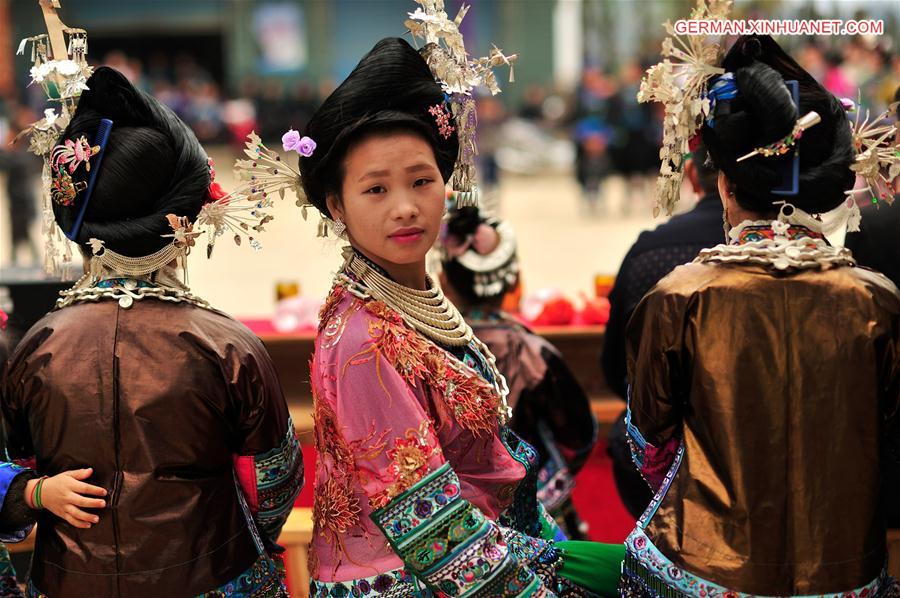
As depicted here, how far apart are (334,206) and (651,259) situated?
1204mm

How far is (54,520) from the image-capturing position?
192cm

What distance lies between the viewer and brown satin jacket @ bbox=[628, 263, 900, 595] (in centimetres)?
175

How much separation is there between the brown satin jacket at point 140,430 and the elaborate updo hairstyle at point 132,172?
5.3 inches

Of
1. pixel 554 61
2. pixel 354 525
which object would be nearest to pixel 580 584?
pixel 354 525

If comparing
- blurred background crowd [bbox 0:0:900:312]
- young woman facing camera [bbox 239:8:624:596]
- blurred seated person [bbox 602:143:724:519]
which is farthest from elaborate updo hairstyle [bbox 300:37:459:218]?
blurred background crowd [bbox 0:0:900:312]

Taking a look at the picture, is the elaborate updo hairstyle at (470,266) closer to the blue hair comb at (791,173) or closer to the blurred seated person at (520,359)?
the blurred seated person at (520,359)

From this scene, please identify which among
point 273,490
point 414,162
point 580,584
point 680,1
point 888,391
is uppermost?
point 680,1

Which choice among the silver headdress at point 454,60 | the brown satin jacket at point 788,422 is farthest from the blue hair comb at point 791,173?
the silver headdress at point 454,60

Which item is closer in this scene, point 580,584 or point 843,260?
point 843,260

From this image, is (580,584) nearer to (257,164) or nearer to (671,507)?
(671,507)

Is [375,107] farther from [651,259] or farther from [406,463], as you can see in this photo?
[651,259]

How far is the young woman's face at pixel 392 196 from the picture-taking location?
181 cm

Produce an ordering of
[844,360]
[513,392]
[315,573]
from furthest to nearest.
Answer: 1. [513,392]
2. [315,573]
3. [844,360]

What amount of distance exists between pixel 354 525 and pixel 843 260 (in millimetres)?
926
